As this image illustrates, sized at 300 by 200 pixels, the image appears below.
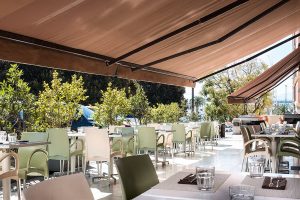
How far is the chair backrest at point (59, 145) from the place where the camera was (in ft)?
22.5

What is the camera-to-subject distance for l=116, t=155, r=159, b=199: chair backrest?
252 centimetres

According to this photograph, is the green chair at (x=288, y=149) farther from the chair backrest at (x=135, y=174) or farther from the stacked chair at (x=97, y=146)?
the chair backrest at (x=135, y=174)

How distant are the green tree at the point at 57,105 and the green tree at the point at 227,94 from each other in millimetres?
11543

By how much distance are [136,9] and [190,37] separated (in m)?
1.38

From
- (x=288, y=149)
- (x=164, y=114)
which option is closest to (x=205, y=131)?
(x=164, y=114)

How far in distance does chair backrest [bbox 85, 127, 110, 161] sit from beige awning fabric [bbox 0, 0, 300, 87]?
1.70 metres

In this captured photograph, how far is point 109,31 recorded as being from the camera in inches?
148

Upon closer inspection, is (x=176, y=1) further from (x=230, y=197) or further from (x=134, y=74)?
(x=230, y=197)

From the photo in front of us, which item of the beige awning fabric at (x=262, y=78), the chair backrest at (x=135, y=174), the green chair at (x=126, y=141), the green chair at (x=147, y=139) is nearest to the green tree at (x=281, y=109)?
the beige awning fabric at (x=262, y=78)

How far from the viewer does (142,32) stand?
4.09 meters

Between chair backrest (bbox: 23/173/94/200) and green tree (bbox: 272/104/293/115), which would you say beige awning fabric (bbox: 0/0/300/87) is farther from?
green tree (bbox: 272/104/293/115)


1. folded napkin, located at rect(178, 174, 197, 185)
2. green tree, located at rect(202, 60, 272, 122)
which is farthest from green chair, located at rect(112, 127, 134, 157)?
green tree, located at rect(202, 60, 272, 122)

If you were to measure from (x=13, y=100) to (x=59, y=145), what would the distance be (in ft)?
6.65

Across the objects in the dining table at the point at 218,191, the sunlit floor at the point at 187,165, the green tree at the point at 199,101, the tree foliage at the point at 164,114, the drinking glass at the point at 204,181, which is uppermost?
the green tree at the point at 199,101
